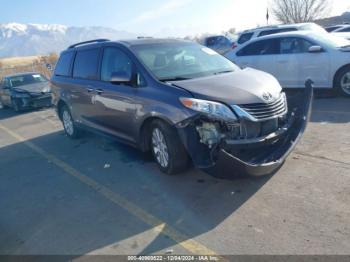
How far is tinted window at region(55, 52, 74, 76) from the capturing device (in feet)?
23.6

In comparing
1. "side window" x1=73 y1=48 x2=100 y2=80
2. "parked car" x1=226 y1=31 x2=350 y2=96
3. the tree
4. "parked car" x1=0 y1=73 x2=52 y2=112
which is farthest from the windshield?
the tree

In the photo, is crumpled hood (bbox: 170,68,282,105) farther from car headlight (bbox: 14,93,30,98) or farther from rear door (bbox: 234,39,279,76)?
car headlight (bbox: 14,93,30,98)

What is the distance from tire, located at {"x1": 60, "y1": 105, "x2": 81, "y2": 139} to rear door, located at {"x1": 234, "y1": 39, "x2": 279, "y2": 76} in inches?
178

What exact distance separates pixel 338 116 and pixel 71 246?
5481 millimetres

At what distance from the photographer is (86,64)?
6.44 meters

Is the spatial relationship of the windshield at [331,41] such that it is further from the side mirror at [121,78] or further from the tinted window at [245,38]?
the tinted window at [245,38]

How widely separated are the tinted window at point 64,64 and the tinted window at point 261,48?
481 centimetres

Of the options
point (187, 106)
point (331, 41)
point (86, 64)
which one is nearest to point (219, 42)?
point (331, 41)

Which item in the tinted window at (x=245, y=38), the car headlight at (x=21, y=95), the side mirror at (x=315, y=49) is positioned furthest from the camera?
the tinted window at (x=245, y=38)

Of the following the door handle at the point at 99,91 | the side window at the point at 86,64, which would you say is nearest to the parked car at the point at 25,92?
the side window at the point at 86,64

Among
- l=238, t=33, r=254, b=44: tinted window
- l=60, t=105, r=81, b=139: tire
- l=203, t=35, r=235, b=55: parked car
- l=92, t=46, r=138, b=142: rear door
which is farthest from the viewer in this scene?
l=203, t=35, r=235, b=55: parked car

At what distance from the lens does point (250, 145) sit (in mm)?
4008

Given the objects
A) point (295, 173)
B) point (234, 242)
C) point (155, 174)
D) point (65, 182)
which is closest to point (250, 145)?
point (295, 173)

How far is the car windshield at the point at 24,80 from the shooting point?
1375 cm
